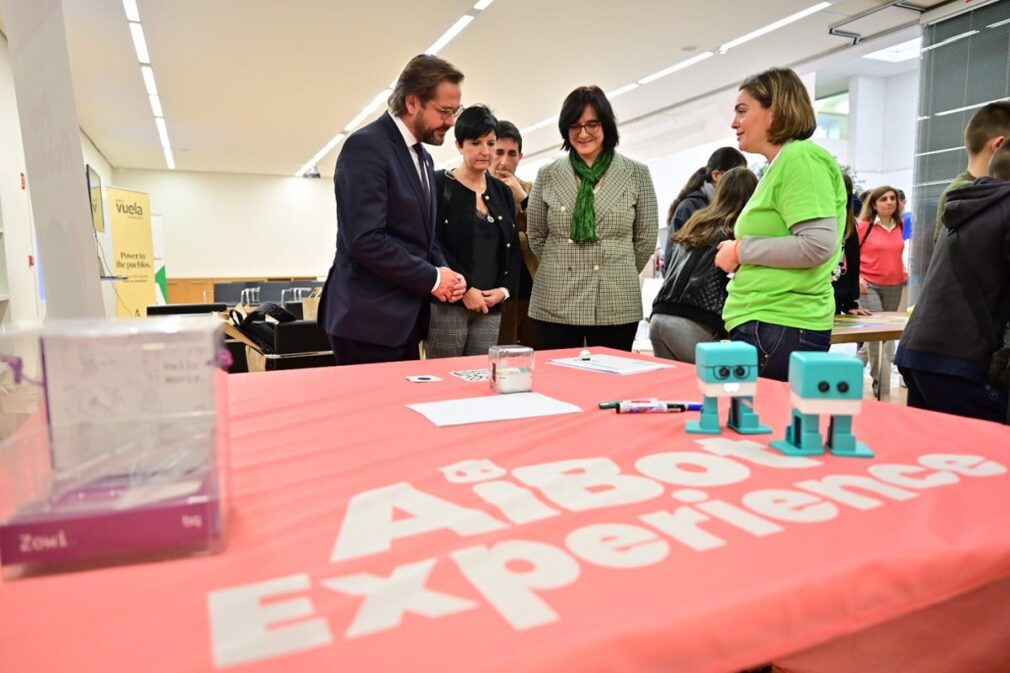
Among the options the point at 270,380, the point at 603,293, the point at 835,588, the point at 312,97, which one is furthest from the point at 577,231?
the point at 312,97

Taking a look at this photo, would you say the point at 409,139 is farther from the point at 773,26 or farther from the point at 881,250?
the point at 773,26

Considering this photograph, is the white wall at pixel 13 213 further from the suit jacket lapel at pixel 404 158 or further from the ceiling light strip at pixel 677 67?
the ceiling light strip at pixel 677 67

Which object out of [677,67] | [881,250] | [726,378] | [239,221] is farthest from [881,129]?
[239,221]

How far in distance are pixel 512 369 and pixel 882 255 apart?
15.4ft

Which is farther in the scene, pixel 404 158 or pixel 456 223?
pixel 456 223

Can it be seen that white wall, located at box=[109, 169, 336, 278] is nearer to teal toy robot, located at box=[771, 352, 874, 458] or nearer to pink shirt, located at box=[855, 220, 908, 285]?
pink shirt, located at box=[855, 220, 908, 285]

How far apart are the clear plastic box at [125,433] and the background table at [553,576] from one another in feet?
0.11

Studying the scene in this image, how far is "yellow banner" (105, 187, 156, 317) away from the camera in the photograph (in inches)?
272

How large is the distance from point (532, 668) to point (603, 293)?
5.48 ft

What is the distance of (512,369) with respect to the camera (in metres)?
1.15

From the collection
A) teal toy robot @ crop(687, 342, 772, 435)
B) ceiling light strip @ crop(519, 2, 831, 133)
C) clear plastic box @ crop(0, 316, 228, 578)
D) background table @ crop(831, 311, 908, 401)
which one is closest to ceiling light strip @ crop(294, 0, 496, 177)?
teal toy robot @ crop(687, 342, 772, 435)

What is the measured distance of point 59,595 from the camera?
458mm

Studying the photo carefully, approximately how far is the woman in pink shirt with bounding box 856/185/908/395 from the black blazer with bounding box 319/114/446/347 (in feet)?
13.9

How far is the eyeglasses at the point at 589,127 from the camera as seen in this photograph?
6.63 ft
